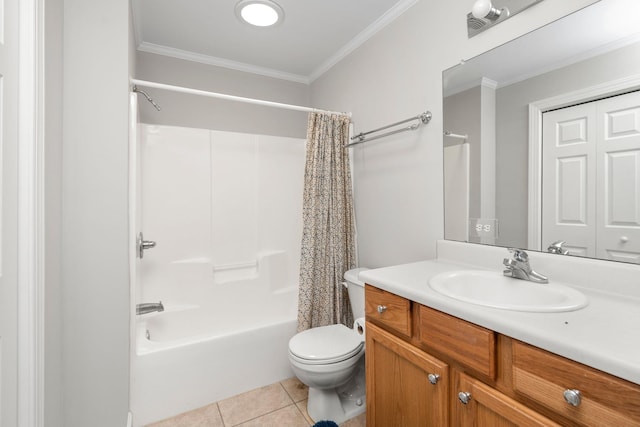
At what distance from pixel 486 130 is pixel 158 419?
7.31 feet

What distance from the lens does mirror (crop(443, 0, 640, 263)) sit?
0.99 metres

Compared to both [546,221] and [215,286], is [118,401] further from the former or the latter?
[546,221]

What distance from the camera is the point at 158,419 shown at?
5.27 ft

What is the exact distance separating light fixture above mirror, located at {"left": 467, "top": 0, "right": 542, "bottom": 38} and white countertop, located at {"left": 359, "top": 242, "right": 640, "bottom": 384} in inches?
44.0

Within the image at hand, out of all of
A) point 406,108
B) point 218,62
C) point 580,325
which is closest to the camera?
point 580,325

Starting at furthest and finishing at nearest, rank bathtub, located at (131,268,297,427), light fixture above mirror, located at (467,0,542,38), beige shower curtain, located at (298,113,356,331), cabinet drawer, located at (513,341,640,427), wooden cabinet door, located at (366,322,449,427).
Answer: beige shower curtain, located at (298,113,356,331) < bathtub, located at (131,268,297,427) < light fixture above mirror, located at (467,0,542,38) < wooden cabinet door, located at (366,322,449,427) < cabinet drawer, located at (513,341,640,427)

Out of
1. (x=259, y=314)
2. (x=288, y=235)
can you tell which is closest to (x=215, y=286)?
(x=259, y=314)

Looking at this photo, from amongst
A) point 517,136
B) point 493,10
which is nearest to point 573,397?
point 517,136

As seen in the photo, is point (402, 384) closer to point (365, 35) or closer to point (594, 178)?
point (594, 178)

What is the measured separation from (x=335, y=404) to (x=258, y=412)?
0.44 meters

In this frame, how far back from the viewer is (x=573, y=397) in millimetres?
634

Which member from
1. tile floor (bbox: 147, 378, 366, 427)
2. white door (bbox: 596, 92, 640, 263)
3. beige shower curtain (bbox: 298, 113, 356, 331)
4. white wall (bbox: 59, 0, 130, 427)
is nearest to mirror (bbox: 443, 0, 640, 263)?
white door (bbox: 596, 92, 640, 263)

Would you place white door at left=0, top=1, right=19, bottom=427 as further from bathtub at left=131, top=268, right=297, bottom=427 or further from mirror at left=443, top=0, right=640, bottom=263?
mirror at left=443, top=0, right=640, bottom=263

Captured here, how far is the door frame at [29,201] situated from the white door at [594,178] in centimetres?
182
